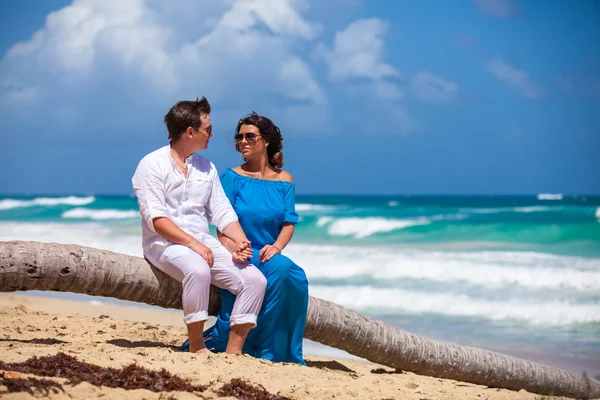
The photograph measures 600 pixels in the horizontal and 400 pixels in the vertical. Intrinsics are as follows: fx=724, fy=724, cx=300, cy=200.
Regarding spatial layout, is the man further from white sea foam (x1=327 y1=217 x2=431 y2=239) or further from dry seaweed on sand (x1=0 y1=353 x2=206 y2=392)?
white sea foam (x1=327 y1=217 x2=431 y2=239)

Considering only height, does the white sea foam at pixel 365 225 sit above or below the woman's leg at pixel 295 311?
above

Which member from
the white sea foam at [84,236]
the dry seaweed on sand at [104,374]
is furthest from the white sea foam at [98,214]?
the dry seaweed on sand at [104,374]

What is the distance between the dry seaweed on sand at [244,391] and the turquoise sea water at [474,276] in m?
4.90

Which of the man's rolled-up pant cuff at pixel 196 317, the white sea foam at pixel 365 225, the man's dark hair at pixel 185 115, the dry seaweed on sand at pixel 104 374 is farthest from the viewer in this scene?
the white sea foam at pixel 365 225

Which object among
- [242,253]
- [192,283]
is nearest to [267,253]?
[242,253]

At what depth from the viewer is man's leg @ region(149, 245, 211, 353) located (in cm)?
540

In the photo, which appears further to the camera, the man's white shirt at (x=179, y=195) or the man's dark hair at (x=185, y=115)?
the man's dark hair at (x=185, y=115)

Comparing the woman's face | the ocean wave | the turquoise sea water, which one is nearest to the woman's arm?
the woman's face

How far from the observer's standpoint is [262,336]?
5883 mm

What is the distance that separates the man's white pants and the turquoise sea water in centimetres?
440

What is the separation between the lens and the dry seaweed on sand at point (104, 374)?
13.9 feet

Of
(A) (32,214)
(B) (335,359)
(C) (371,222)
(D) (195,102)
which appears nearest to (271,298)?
(D) (195,102)

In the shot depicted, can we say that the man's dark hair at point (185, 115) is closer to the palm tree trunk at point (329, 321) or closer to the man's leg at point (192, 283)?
the man's leg at point (192, 283)

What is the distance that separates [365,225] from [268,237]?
85.9ft
